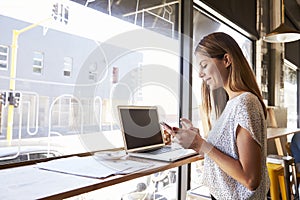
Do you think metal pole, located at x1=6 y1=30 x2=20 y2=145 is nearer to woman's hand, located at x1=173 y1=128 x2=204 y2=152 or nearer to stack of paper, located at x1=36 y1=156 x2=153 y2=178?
stack of paper, located at x1=36 y1=156 x2=153 y2=178

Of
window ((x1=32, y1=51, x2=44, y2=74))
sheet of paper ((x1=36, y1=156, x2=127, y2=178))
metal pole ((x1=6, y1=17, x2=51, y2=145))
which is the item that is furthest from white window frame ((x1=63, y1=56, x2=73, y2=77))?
sheet of paper ((x1=36, y1=156, x2=127, y2=178))

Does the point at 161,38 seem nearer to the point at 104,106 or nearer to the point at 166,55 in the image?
the point at 166,55

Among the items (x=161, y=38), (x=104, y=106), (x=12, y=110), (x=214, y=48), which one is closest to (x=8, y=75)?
(x=12, y=110)

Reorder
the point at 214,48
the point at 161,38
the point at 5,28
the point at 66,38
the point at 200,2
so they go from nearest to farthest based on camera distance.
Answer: the point at 214,48, the point at 5,28, the point at 66,38, the point at 161,38, the point at 200,2

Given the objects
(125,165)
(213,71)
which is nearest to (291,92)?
(213,71)

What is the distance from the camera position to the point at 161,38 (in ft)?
6.86

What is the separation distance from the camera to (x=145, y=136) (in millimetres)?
1571

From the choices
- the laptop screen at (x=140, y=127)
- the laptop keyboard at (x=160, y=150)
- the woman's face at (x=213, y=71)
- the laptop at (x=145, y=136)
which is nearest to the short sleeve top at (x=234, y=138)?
the woman's face at (x=213, y=71)

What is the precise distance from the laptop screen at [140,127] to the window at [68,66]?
35 cm

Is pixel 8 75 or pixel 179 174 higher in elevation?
pixel 8 75

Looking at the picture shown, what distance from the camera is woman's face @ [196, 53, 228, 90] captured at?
115 centimetres

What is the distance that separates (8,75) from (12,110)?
17 cm

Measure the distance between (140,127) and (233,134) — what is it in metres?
0.64

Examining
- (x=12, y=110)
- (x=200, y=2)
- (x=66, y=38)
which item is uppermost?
(x=200, y=2)
